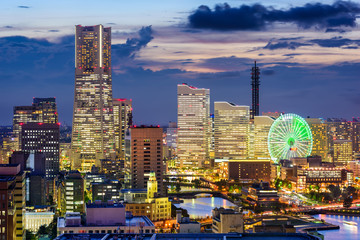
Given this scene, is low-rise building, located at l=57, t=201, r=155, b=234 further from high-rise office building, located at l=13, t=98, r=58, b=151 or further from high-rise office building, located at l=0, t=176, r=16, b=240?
high-rise office building, located at l=13, t=98, r=58, b=151

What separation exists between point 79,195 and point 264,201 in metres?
14.1

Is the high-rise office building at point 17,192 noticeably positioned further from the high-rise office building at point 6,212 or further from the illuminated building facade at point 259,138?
the illuminated building facade at point 259,138

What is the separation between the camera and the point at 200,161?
7125cm

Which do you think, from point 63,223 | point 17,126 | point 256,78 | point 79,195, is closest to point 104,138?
point 17,126

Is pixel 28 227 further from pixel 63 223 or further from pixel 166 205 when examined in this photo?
pixel 63 223

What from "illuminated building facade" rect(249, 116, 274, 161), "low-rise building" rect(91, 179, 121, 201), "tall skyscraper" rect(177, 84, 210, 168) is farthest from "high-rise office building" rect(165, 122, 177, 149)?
"low-rise building" rect(91, 179, 121, 201)

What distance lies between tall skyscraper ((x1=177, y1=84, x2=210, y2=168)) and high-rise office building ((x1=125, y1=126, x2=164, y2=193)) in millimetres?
32085

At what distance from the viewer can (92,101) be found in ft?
232

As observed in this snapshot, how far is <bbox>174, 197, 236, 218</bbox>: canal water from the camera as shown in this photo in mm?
38859

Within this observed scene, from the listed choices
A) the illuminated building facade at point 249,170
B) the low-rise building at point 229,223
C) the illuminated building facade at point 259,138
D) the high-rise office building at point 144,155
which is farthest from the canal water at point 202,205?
the illuminated building facade at point 259,138

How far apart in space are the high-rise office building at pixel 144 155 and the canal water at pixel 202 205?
300 centimetres

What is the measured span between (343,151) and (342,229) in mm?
40957

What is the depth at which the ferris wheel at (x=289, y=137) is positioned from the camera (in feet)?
183

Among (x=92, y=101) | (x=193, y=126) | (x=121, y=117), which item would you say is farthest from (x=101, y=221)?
(x=193, y=126)
